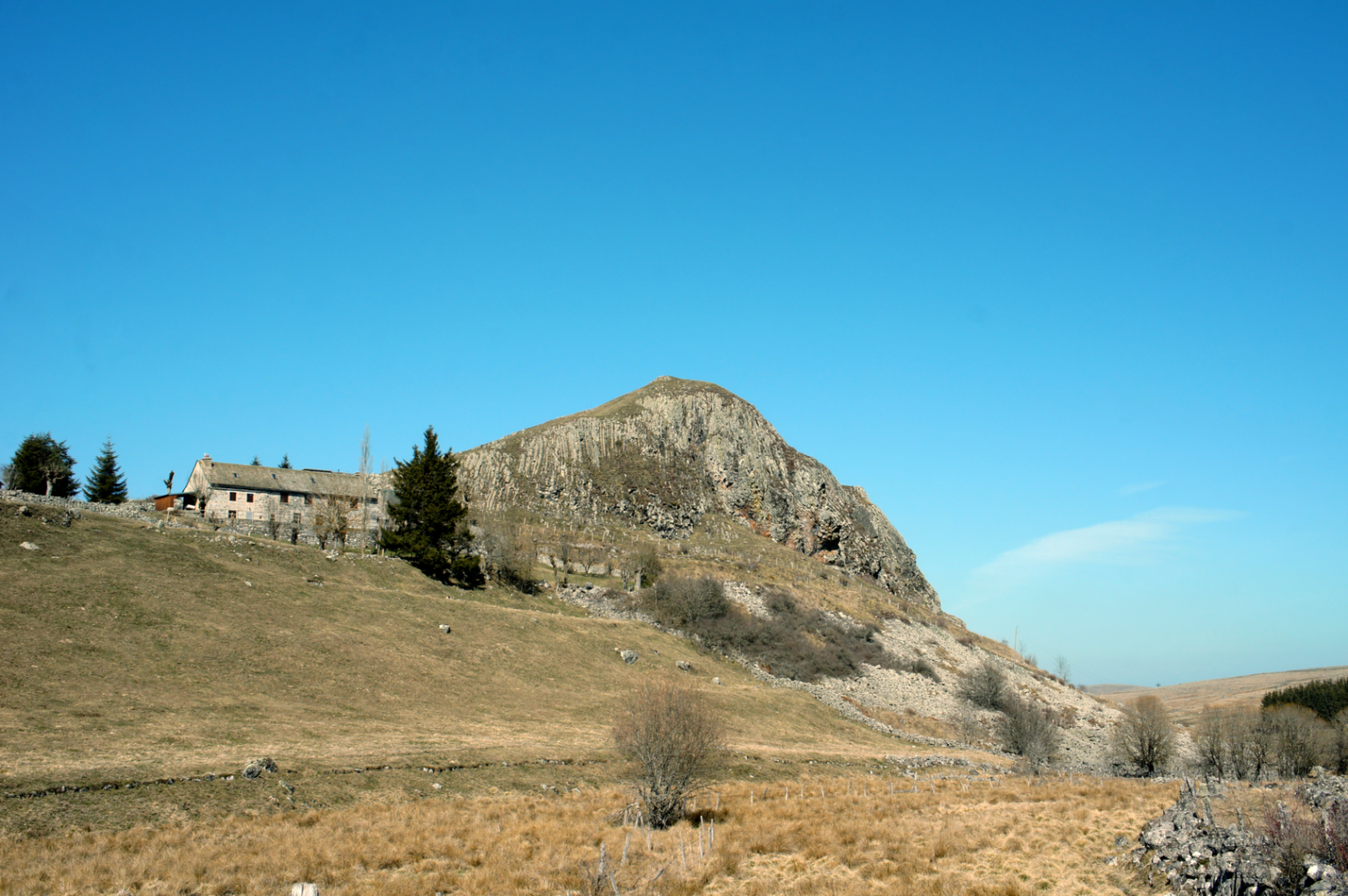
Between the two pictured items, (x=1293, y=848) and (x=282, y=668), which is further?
(x=282, y=668)

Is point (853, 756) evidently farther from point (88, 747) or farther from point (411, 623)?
point (88, 747)

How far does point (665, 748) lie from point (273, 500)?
61093 millimetres

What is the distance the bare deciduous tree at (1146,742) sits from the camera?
57656 millimetres

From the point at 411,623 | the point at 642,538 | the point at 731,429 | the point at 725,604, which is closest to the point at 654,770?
the point at 411,623

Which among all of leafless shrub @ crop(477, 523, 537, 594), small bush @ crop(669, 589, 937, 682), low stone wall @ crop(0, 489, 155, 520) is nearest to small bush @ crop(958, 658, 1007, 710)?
small bush @ crop(669, 589, 937, 682)

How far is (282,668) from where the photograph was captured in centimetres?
4112

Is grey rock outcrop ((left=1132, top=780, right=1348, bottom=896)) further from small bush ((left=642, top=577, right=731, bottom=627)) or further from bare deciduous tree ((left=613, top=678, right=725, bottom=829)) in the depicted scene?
small bush ((left=642, top=577, right=731, bottom=627))

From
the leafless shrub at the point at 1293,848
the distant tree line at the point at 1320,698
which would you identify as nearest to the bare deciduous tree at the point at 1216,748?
the distant tree line at the point at 1320,698

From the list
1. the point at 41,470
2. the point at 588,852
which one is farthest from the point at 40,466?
the point at 588,852

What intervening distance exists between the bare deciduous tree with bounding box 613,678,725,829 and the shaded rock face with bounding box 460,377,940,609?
263 ft

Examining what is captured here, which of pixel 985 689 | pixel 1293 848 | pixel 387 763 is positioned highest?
pixel 1293 848

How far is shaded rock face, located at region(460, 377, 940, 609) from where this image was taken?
120 m

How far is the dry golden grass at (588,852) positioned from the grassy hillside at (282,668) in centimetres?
537

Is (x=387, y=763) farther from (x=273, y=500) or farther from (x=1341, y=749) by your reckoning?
(x=1341, y=749)
